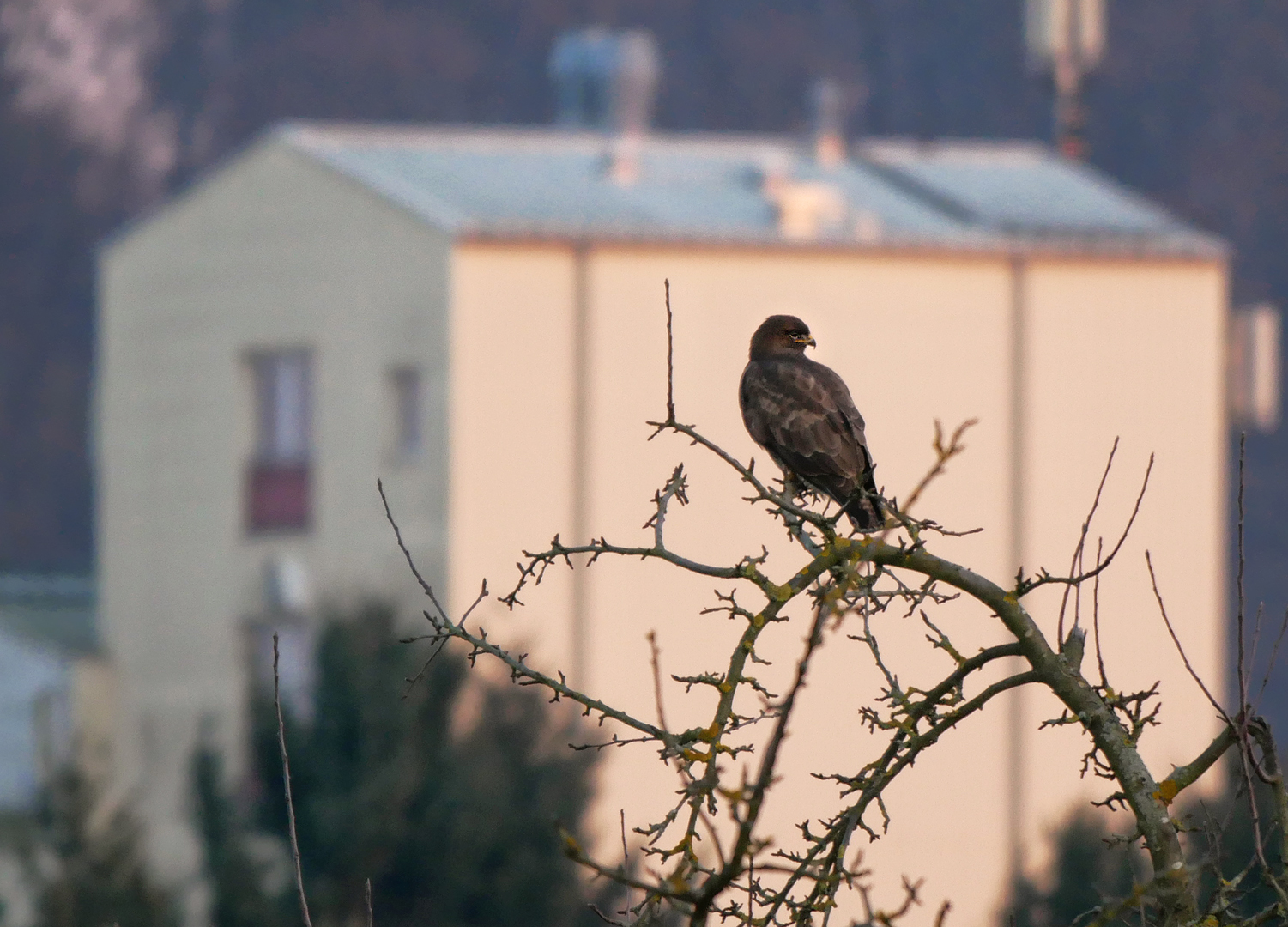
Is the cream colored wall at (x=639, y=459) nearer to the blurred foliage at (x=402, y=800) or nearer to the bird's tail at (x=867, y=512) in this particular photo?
the blurred foliage at (x=402, y=800)

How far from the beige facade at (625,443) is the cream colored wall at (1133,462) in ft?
0.11

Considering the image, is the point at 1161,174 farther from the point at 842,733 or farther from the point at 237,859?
the point at 237,859

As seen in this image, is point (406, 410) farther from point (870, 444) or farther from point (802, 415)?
point (802, 415)

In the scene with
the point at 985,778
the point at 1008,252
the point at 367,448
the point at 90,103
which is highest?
the point at 90,103

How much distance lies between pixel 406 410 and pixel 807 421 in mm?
17588

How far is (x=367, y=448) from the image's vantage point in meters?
24.5

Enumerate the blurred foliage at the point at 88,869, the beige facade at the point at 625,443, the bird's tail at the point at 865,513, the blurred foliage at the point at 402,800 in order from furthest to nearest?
the beige facade at the point at 625,443
the blurred foliage at the point at 402,800
the blurred foliage at the point at 88,869
the bird's tail at the point at 865,513

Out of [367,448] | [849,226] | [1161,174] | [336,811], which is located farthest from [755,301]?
[1161,174]

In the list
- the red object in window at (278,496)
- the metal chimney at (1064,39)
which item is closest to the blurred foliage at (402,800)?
the red object in window at (278,496)

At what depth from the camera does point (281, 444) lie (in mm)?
25891

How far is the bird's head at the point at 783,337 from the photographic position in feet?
25.6

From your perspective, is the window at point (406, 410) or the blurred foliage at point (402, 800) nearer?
the blurred foliage at point (402, 800)

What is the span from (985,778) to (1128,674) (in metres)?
1.53

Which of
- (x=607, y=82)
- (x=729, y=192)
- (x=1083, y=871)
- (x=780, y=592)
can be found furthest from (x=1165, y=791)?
(x=607, y=82)
